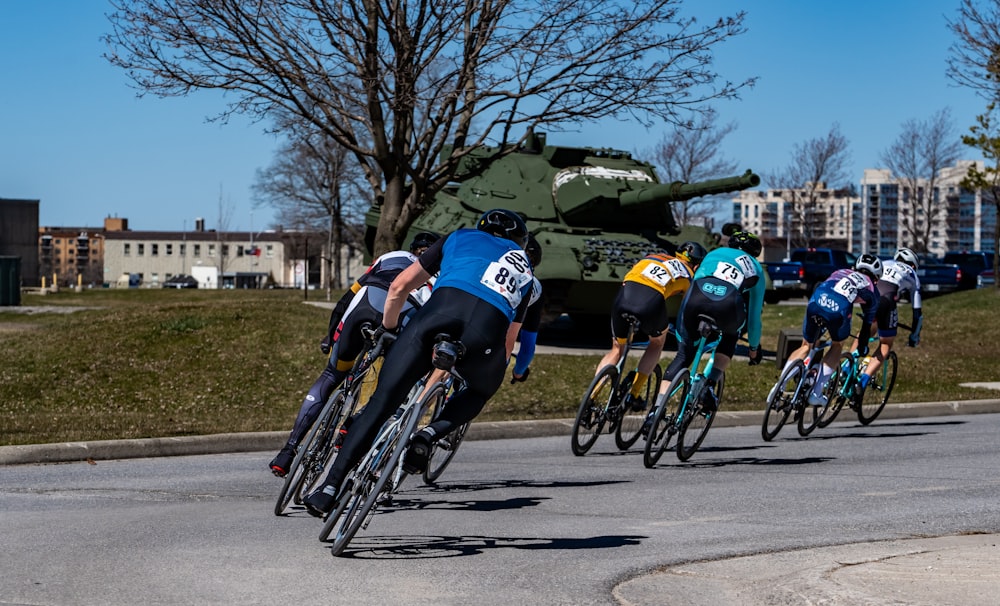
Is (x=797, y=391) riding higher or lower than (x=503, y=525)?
higher

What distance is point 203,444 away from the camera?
11820 mm

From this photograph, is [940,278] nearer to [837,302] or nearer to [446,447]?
[837,302]

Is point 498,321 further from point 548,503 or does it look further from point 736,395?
point 736,395

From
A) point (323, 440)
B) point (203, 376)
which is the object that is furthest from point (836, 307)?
point (203, 376)

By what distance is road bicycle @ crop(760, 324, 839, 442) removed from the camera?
12.8 metres

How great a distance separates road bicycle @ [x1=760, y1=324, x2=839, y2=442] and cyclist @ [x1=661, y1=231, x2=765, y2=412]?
154cm

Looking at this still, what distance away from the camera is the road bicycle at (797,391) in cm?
1277

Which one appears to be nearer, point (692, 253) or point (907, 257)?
point (692, 253)

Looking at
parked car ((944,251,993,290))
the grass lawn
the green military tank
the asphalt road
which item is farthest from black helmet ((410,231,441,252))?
parked car ((944,251,993,290))

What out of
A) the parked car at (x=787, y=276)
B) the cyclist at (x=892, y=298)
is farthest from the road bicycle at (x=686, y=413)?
the parked car at (x=787, y=276)

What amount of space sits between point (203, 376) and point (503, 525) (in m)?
10.4

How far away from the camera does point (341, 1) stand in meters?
14.9

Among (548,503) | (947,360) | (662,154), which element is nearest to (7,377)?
(548,503)

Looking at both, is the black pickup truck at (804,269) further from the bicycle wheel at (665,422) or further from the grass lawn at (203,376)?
the bicycle wheel at (665,422)
